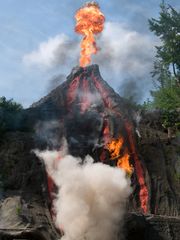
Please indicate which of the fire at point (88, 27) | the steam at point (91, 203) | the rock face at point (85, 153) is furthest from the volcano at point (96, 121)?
the steam at point (91, 203)

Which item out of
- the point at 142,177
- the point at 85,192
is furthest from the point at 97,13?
the point at 85,192

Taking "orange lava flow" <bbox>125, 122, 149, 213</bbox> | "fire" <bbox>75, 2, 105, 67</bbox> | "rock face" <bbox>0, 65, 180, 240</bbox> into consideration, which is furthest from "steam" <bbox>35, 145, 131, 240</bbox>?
"fire" <bbox>75, 2, 105, 67</bbox>

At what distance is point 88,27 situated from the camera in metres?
33.4

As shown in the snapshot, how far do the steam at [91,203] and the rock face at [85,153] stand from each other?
76 centimetres

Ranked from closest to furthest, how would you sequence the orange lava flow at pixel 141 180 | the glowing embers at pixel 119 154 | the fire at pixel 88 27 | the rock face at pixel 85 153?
the rock face at pixel 85 153, the orange lava flow at pixel 141 180, the glowing embers at pixel 119 154, the fire at pixel 88 27

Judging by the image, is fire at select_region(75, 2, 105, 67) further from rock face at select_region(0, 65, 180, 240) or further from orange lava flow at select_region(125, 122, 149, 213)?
orange lava flow at select_region(125, 122, 149, 213)

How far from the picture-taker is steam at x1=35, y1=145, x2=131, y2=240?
18.7 metres

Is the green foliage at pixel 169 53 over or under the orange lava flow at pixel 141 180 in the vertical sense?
over

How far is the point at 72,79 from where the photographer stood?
30.2 meters

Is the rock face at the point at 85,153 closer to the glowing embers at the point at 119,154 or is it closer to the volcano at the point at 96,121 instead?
the volcano at the point at 96,121

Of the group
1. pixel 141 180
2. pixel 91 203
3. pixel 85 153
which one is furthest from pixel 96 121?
pixel 91 203

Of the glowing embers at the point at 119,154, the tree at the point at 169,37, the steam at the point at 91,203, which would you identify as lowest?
the steam at the point at 91,203

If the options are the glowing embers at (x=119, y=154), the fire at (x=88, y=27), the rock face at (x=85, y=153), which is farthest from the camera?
the fire at (x=88, y=27)

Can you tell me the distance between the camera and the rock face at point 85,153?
67.4 ft
